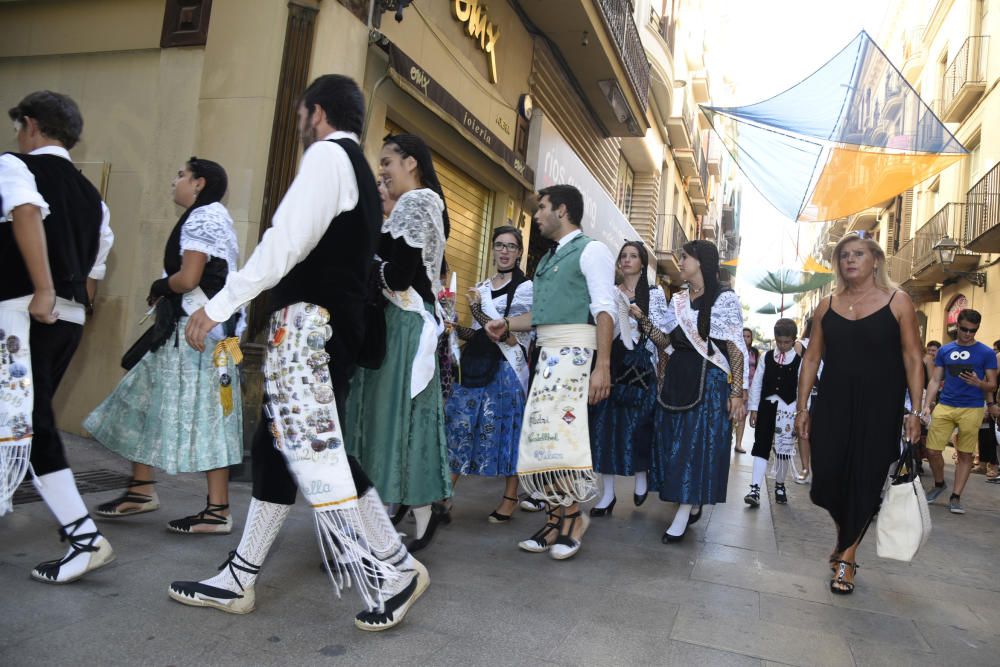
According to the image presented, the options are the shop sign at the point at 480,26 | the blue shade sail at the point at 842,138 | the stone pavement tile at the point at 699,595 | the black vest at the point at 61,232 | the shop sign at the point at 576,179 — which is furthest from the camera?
the shop sign at the point at 576,179

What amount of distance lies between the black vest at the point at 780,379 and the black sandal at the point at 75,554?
614 centimetres

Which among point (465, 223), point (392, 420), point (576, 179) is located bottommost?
point (392, 420)

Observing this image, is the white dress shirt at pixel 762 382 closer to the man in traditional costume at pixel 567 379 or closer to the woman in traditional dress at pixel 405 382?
the man in traditional costume at pixel 567 379

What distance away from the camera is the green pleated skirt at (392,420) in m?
3.35

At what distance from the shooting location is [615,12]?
11.8 metres

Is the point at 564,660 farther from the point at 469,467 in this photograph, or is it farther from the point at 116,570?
the point at 469,467

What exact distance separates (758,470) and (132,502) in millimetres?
5095

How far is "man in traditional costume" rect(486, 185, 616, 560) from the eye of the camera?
12.6ft

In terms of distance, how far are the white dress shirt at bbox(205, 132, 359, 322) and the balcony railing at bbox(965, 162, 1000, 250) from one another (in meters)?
16.0

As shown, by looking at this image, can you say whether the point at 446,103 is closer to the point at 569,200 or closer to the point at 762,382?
the point at 569,200

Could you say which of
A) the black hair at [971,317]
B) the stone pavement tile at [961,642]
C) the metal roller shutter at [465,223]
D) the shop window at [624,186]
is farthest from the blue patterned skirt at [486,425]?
the shop window at [624,186]

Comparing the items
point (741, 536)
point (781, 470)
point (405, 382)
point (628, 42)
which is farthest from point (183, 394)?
point (628, 42)

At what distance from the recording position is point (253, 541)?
2.62 meters

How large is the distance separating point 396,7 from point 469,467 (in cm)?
391
